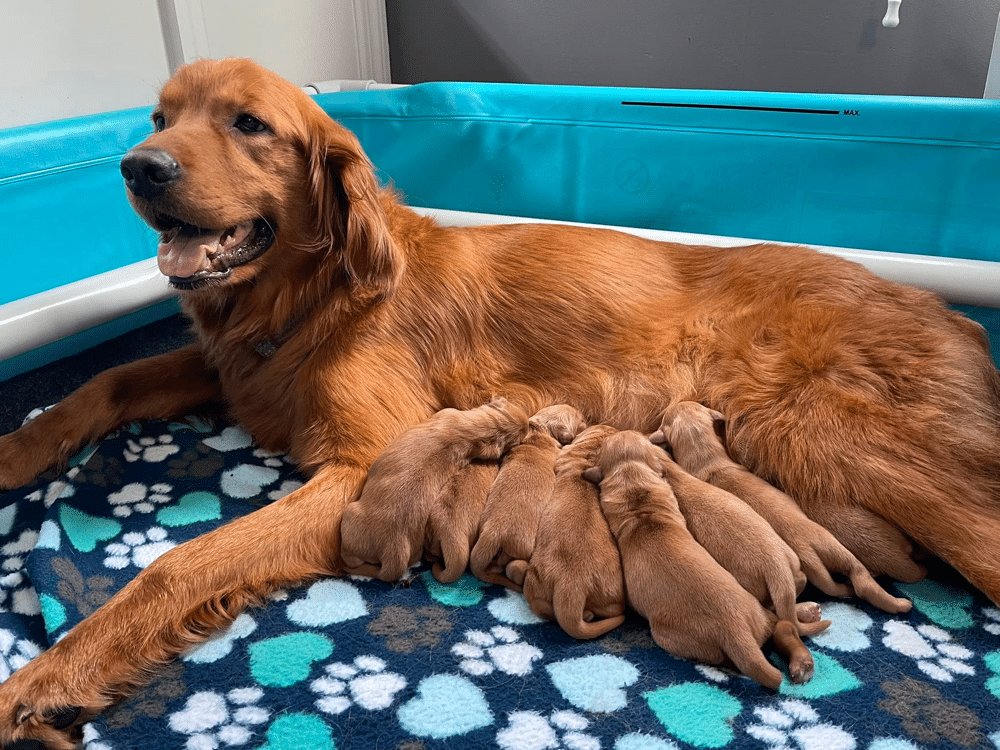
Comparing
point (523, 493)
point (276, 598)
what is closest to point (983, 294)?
point (523, 493)

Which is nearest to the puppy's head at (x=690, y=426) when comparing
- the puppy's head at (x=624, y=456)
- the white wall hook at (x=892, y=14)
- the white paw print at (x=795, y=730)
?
the puppy's head at (x=624, y=456)

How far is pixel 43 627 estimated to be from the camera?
154 centimetres

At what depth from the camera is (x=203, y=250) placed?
1732mm

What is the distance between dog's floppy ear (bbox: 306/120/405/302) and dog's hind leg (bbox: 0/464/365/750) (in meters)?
0.49

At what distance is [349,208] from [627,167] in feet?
3.96

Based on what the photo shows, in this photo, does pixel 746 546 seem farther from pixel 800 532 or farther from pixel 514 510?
pixel 514 510

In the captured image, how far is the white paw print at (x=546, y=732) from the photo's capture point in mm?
1268

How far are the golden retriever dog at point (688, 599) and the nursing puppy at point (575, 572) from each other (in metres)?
0.04

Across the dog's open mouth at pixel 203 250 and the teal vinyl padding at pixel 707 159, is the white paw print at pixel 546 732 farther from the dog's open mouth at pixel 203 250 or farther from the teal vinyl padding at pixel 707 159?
the teal vinyl padding at pixel 707 159

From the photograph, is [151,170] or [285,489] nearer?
[151,170]

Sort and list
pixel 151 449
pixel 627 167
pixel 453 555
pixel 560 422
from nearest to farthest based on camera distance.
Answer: pixel 453 555
pixel 560 422
pixel 151 449
pixel 627 167

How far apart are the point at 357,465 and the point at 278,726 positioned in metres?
0.61

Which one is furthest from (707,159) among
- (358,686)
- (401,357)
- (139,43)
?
(139,43)

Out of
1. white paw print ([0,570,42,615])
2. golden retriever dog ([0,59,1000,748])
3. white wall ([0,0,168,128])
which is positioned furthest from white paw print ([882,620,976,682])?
white wall ([0,0,168,128])
